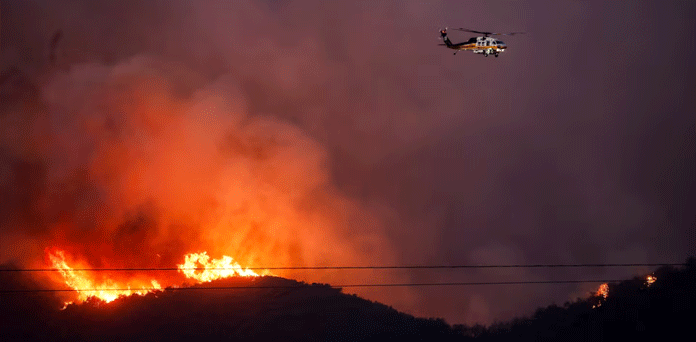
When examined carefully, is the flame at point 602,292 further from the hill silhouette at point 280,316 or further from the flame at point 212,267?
the flame at point 212,267

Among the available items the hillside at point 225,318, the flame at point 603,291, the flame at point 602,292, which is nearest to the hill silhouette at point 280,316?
the hillside at point 225,318

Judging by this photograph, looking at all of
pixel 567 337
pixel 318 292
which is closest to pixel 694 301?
pixel 567 337

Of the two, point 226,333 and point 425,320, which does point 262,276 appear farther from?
point 425,320

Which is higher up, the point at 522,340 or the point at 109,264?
the point at 109,264

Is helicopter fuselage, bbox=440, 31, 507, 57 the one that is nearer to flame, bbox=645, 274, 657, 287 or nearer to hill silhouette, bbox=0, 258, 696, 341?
hill silhouette, bbox=0, 258, 696, 341

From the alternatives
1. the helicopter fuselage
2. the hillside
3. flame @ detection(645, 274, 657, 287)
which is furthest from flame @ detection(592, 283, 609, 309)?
the helicopter fuselage

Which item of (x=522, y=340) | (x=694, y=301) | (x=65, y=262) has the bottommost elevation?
(x=522, y=340)

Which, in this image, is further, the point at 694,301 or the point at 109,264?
the point at 109,264
